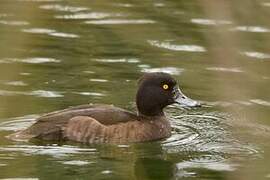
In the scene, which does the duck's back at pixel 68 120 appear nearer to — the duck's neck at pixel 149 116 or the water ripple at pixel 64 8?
the duck's neck at pixel 149 116

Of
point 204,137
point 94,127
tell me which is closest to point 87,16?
point 94,127

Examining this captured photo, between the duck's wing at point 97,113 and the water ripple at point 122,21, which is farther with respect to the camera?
the water ripple at point 122,21

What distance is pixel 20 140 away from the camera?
36.2 feet

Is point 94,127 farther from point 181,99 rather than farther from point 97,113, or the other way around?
point 181,99

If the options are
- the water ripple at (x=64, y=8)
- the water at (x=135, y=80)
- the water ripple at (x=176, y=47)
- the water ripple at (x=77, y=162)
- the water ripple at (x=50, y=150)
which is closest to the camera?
the water at (x=135, y=80)

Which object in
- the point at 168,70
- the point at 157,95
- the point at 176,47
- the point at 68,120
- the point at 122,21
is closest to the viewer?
the point at 68,120

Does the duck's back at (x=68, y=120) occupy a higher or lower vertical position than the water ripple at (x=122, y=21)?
lower

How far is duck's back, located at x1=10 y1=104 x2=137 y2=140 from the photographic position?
11195 mm

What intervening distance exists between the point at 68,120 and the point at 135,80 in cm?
262

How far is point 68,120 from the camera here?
450 inches

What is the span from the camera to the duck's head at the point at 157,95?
472 inches

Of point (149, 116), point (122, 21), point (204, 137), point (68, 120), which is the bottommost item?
point (204, 137)

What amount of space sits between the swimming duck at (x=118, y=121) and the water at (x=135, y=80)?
0.17m

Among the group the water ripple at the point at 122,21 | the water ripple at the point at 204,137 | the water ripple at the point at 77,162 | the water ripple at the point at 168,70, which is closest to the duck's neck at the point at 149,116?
the water ripple at the point at 204,137
